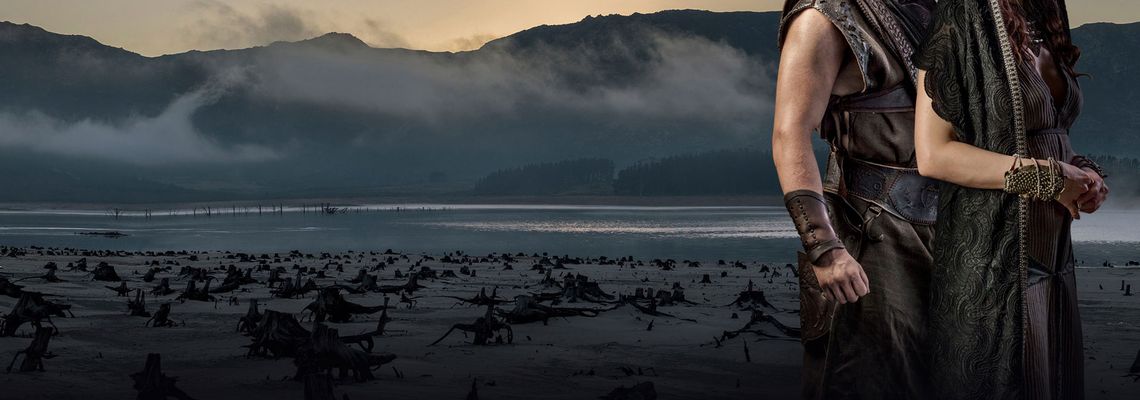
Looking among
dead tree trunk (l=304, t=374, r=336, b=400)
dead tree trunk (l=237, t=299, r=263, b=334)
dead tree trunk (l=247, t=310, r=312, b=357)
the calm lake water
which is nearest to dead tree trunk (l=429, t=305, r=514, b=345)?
dead tree trunk (l=247, t=310, r=312, b=357)

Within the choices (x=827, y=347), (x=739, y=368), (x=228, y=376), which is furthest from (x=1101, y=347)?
(x=228, y=376)

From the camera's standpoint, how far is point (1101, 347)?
950 centimetres

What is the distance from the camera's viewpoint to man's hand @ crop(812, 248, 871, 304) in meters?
3.97

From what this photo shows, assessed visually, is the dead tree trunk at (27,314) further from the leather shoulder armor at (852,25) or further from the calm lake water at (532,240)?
the calm lake water at (532,240)

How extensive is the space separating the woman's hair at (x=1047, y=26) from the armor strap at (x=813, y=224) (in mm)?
935

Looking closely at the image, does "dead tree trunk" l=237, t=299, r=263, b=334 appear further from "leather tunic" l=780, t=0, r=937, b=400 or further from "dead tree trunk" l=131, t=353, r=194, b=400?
"leather tunic" l=780, t=0, r=937, b=400

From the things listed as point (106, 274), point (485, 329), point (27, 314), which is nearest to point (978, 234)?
point (485, 329)

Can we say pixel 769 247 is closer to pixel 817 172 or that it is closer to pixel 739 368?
pixel 739 368

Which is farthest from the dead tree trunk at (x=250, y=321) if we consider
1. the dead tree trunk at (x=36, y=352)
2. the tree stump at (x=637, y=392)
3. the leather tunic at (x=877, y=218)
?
the leather tunic at (x=877, y=218)

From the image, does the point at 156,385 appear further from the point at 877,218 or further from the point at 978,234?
the point at 978,234

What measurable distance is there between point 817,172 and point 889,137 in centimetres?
33

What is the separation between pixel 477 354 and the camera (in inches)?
352

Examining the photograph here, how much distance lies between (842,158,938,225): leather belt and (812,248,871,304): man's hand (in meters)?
0.31

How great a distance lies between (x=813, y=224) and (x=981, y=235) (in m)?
0.60
